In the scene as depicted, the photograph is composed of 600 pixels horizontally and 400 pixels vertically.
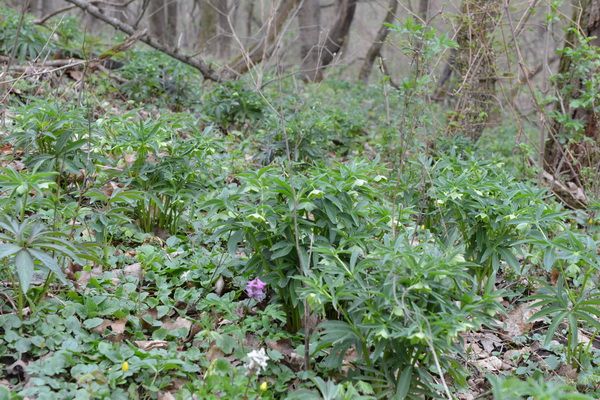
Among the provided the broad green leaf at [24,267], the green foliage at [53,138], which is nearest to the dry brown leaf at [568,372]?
the broad green leaf at [24,267]

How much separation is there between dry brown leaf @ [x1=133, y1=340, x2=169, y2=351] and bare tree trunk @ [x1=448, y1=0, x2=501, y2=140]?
367 centimetres

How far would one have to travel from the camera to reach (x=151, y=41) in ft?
22.0

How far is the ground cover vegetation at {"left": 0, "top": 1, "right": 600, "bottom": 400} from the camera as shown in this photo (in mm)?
2234

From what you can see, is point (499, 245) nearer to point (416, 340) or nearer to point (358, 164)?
point (358, 164)

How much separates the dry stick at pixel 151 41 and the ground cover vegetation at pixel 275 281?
2679 millimetres

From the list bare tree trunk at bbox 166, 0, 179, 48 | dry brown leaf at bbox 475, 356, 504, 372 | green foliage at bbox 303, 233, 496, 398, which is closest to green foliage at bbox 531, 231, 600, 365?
dry brown leaf at bbox 475, 356, 504, 372

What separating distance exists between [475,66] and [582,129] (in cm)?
121

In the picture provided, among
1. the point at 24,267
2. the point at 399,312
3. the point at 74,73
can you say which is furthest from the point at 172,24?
the point at 399,312

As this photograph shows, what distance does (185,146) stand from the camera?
11.3 ft

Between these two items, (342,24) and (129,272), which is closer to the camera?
(129,272)

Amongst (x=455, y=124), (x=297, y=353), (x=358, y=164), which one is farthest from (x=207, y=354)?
(x=455, y=124)

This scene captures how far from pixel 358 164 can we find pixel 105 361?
146cm

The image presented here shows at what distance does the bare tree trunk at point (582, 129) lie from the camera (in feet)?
16.2

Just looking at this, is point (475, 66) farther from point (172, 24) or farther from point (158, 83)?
point (172, 24)
